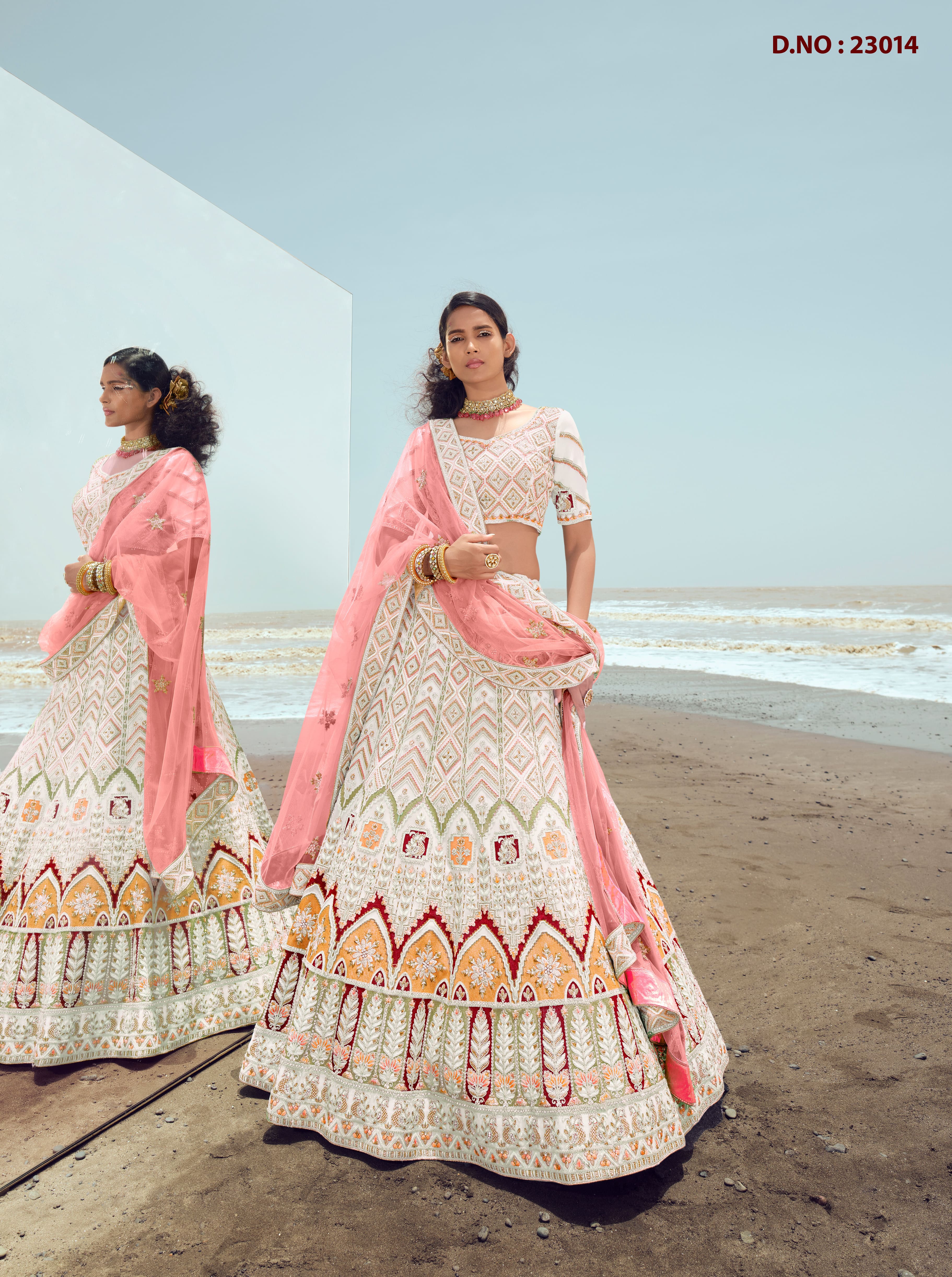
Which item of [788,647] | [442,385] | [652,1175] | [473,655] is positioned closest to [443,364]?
[442,385]

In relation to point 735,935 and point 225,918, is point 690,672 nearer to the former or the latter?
point 735,935

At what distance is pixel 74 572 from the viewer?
8.86 feet

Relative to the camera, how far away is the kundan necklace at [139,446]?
2832 mm

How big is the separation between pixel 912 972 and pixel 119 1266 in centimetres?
268

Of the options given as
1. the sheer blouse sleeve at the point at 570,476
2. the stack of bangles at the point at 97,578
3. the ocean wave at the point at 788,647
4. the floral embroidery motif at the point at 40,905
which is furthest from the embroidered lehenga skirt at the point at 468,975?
the ocean wave at the point at 788,647

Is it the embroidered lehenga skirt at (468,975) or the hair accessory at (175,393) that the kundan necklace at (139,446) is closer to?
the hair accessory at (175,393)

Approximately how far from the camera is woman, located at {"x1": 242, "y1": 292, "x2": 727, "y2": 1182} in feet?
6.02

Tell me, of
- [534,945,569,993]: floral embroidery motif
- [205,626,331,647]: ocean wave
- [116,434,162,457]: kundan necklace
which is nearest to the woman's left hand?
[116,434,162,457]: kundan necklace

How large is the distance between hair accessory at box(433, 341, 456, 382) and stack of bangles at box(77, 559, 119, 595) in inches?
47.3

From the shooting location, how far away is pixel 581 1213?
1.79 metres

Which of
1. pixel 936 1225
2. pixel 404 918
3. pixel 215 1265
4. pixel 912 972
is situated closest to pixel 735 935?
pixel 912 972

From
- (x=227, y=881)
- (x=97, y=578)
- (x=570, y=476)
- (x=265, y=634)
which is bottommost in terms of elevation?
(x=265, y=634)

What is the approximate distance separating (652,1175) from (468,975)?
64cm

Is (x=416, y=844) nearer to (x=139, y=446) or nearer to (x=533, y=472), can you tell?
(x=533, y=472)
